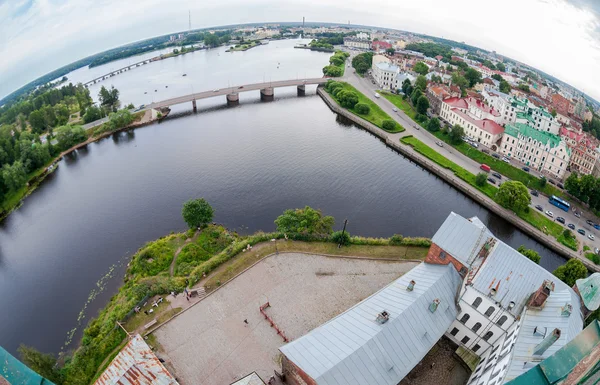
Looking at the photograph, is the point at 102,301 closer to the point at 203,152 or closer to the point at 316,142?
the point at 203,152

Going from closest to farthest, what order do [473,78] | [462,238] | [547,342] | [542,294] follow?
[547,342]
[542,294]
[462,238]
[473,78]

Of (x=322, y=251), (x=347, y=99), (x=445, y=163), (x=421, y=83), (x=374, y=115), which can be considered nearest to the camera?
(x=322, y=251)

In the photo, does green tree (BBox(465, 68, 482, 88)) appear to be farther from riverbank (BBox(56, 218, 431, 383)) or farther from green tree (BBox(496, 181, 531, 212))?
riverbank (BBox(56, 218, 431, 383))

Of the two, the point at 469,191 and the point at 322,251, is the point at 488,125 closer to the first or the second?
the point at 469,191

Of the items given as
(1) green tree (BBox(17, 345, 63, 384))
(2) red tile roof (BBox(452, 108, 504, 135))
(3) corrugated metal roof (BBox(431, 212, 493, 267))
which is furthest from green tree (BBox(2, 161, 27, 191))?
(2) red tile roof (BBox(452, 108, 504, 135))

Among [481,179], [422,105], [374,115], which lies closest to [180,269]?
[481,179]

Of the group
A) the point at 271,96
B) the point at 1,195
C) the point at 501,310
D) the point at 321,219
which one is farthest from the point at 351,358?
the point at 271,96

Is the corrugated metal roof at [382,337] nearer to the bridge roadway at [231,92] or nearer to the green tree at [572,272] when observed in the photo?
the green tree at [572,272]
